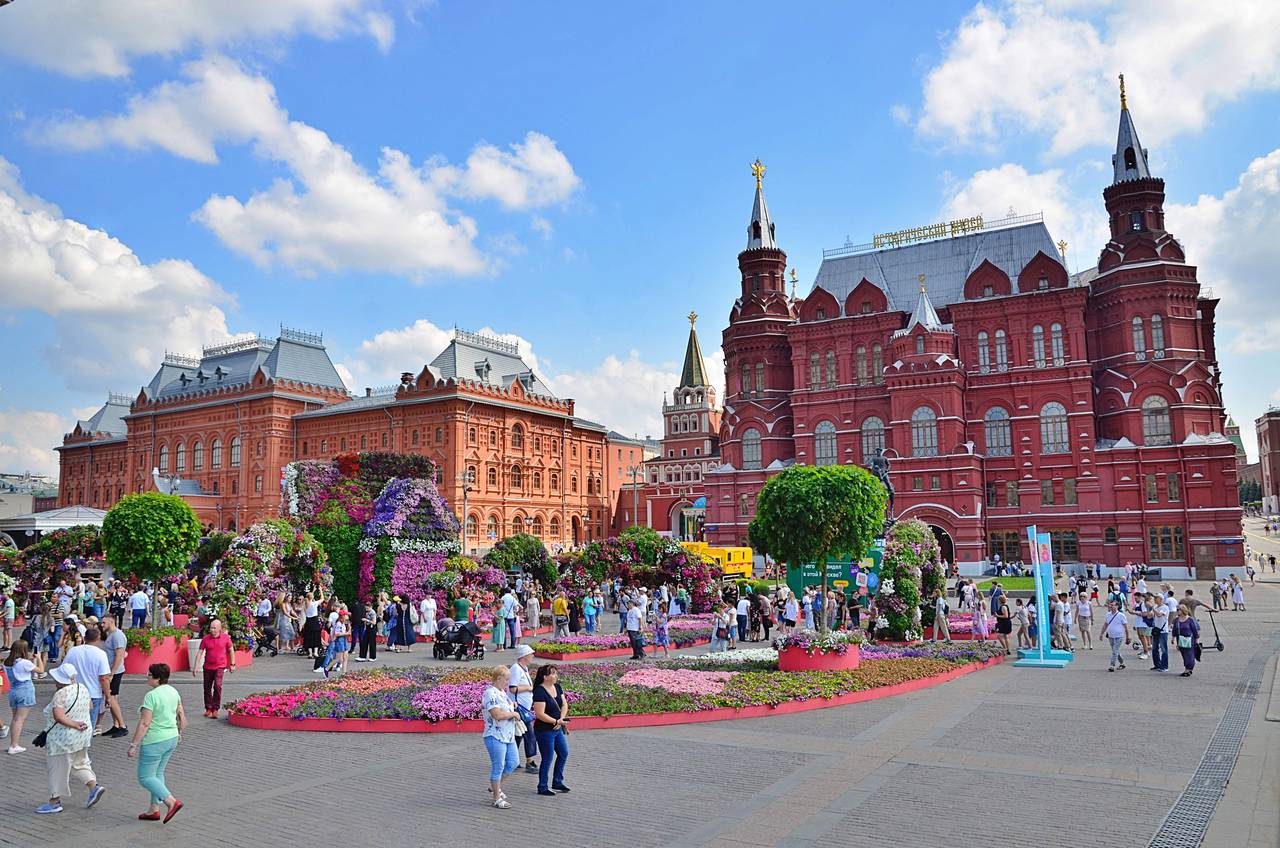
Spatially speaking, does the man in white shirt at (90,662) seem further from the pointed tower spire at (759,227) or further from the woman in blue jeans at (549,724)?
the pointed tower spire at (759,227)

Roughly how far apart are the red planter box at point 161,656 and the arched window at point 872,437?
45546 millimetres

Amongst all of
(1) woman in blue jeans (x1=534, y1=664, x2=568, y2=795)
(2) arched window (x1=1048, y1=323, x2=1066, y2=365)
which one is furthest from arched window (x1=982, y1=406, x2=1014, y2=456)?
(1) woman in blue jeans (x1=534, y1=664, x2=568, y2=795)

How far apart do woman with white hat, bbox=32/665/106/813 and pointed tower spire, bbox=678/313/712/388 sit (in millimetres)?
80845

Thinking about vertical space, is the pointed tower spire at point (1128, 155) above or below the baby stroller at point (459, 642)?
above

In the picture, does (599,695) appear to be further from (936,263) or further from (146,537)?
(936,263)

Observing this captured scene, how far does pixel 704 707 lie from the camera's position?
→ 14.4 metres

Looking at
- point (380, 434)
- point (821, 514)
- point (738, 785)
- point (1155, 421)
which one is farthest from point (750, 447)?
point (738, 785)

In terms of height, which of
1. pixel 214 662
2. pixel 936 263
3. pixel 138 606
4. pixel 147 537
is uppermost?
pixel 936 263

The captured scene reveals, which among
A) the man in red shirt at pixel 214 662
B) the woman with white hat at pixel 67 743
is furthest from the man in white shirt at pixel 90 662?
the man in red shirt at pixel 214 662

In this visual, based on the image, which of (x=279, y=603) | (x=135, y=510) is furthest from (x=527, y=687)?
(x=135, y=510)

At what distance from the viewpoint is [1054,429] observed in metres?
54.5

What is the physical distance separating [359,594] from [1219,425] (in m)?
48.8

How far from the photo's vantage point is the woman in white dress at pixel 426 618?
26141 mm

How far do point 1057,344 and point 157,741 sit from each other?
5587cm
